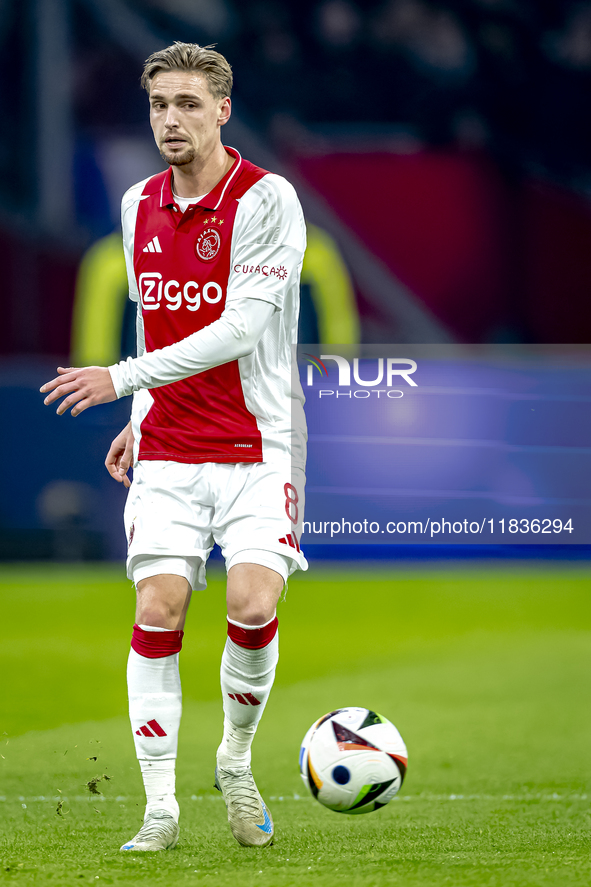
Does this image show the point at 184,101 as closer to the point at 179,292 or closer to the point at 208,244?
the point at 208,244

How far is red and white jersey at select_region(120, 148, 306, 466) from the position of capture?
3387mm

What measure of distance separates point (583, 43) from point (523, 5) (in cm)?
70

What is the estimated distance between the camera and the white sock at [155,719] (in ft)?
10.4

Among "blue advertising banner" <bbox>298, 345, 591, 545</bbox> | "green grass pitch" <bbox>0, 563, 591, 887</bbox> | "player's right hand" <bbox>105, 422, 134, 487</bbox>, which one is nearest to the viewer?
"green grass pitch" <bbox>0, 563, 591, 887</bbox>

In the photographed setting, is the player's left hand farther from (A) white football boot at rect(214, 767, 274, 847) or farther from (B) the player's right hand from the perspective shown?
(A) white football boot at rect(214, 767, 274, 847)

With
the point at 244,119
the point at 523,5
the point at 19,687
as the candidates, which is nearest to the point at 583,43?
the point at 523,5

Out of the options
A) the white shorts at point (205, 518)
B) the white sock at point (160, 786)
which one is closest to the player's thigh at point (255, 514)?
the white shorts at point (205, 518)

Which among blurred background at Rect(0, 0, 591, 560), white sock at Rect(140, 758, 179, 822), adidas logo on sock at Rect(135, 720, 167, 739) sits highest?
blurred background at Rect(0, 0, 591, 560)

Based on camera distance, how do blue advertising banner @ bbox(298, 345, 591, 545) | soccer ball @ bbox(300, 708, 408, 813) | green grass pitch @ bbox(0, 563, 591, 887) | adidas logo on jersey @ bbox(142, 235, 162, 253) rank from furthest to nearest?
blue advertising banner @ bbox(298, 345, 591, 545), adidas logo on jersey @ bbox(142, 235, 162, 253), soccer ball @ bbox(300, 708, 408, 813), green grass pitch @ bbox(0, 563, 591, 887)

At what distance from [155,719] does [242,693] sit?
11.2 inches

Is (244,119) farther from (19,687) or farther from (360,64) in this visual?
(19,687)

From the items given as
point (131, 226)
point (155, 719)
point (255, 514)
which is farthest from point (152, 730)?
point (131, 226)

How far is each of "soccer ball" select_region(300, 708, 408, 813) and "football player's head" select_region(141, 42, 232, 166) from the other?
1714mm

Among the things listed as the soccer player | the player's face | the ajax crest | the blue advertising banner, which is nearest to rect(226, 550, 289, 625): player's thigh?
the soccer player
